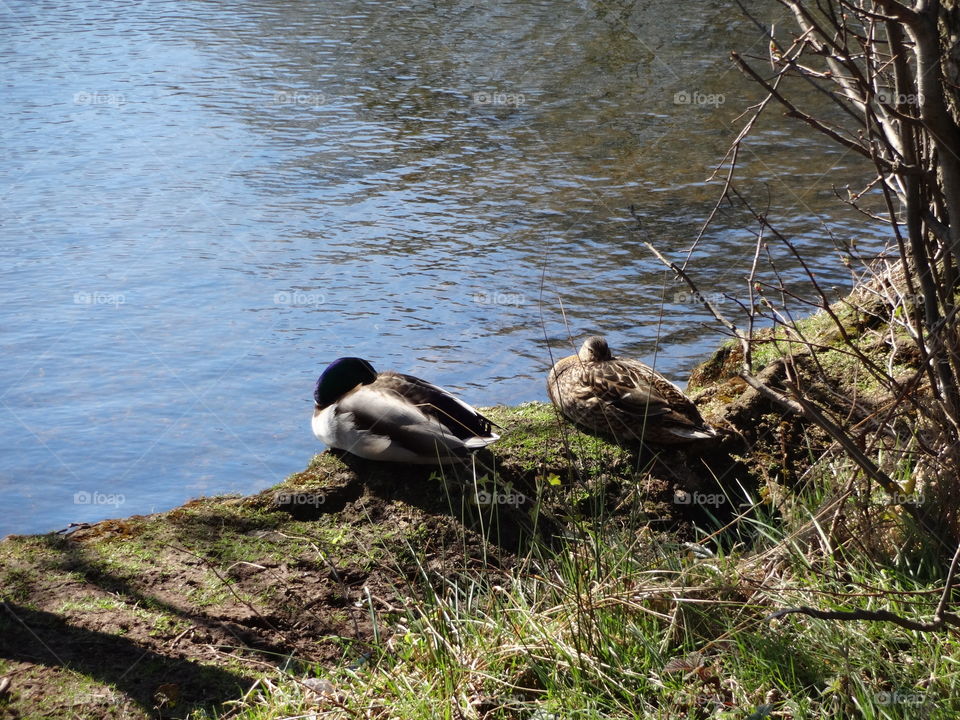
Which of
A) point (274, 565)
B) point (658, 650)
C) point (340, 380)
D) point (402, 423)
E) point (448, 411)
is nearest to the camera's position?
point (658, 650)

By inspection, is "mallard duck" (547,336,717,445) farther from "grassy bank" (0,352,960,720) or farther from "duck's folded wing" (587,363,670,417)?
"grassy bank" (0,352,960,720)

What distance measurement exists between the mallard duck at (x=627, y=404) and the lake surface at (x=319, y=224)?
56 cm

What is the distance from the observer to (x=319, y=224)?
10.4 metres

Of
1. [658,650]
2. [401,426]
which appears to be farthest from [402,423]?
[658,650]

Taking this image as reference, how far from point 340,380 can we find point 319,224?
5213mm

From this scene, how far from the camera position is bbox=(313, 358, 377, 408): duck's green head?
5461 mm

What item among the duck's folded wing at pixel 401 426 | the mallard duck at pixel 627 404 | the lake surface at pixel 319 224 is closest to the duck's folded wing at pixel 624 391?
the mallard duck at pixel 627 404

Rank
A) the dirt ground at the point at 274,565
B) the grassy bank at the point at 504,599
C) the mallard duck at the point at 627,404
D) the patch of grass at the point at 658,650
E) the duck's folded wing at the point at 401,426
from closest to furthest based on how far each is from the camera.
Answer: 1. the patch of grass at the point at 658,650
2. the grassy bank at the point at 504,599
3. the dirt ground at the point at 274,565
4. the duck's folded wing at the point at 401,426
5. the mallard duck at the point at 627,404

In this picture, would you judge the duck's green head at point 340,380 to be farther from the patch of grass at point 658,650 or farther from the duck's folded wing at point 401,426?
the patch of grass at point 658,650

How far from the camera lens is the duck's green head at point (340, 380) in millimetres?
5461

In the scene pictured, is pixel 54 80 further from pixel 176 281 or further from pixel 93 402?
pixel 93 402

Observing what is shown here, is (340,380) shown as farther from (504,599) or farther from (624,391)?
(504,599)

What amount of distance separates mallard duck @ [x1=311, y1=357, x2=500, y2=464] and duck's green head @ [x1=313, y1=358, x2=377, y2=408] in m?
0.06

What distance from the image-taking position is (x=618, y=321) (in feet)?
27.9
